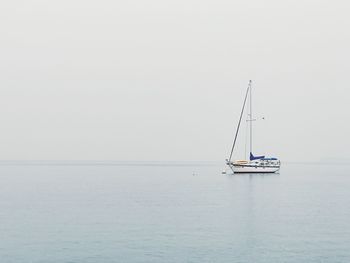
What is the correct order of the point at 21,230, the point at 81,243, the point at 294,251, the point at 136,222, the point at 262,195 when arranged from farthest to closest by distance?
the point at 262,195 → the point at 136,222 → the point at 21,230 → the point at 81,243 → the point at 294,251

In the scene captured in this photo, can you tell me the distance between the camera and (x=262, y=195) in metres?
107

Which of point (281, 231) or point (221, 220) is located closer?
point (281, 231)

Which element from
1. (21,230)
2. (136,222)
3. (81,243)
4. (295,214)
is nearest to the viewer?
(81,243)

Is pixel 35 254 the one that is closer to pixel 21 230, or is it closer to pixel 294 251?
pixel 21 230

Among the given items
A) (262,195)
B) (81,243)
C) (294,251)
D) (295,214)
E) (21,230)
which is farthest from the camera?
(262,195)

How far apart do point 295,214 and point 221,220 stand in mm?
13847

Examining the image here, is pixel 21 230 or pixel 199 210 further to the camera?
pixel 199 210

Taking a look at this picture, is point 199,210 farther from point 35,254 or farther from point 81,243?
point 35,254

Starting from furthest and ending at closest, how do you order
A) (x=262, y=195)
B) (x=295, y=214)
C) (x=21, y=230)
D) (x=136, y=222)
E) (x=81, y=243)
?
(x=262, y=195) → (x=295, y=214) → (x=136, y=222) → (x=21, y=230) → (x=81, y=243)

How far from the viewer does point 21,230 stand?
57938 millimetres

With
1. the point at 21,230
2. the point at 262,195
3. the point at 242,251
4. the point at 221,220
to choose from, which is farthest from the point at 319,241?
the point at 262,195

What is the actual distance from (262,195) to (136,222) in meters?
48.3

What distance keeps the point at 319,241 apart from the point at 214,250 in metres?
12.0

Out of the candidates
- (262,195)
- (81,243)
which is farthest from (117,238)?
(262,195)
